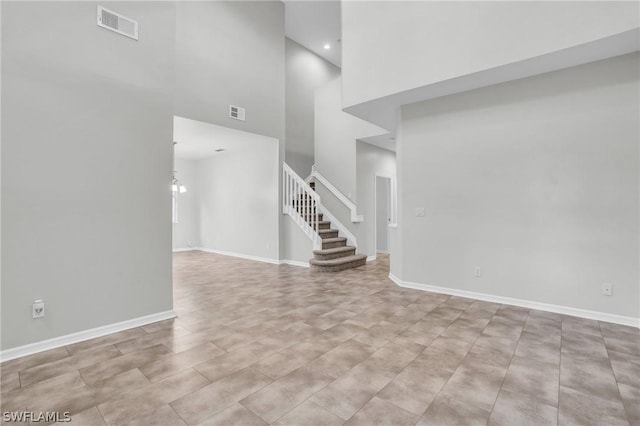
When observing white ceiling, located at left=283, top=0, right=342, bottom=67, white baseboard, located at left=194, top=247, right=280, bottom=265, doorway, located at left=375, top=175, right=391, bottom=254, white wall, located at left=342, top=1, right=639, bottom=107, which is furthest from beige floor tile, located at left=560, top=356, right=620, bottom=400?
white ceiling, located at left=283, top=0, right=342, bottom=67

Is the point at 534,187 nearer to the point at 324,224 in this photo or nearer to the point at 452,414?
the point at 452,414

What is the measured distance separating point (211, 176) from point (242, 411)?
756 cm

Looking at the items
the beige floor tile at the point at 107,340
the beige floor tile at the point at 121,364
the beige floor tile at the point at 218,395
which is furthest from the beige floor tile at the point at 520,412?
the beige floor tile at the point at 107,340

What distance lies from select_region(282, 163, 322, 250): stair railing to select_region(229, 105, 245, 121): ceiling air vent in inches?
53.8

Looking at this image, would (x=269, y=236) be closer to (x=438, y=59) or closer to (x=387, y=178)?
(x=387, y=178)

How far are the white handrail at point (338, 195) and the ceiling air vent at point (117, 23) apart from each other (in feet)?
16.0

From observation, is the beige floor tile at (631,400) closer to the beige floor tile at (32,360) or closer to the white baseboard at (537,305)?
the white baseboard at (537,305)

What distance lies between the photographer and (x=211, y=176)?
28.1 ft

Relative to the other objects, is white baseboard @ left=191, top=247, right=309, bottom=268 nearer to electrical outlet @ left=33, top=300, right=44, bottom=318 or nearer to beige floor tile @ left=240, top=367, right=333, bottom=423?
beige floor tile @ left=240, top=367, right=333, bottom=423

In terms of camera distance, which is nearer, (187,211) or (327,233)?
(327,233)

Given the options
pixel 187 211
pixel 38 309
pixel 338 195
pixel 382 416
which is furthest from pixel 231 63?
pixel 382 416

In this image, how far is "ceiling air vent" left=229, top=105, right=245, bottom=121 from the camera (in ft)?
18.9

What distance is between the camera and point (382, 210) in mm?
8445

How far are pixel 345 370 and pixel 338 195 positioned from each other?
205 inches
